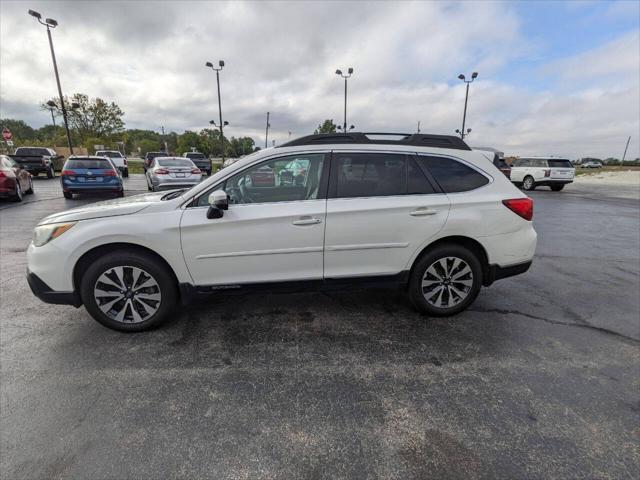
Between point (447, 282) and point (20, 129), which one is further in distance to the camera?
point (20, 129)

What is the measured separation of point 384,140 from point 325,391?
241 centimetres

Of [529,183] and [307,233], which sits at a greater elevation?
[307,233]

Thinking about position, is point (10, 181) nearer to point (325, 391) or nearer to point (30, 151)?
point (325, 391)

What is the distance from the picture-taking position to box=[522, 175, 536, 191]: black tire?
67.9ft

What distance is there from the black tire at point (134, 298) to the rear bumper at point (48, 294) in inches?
3.9

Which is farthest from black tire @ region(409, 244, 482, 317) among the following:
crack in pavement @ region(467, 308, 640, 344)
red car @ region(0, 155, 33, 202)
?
red car @ region(0, 155, 33, 202)

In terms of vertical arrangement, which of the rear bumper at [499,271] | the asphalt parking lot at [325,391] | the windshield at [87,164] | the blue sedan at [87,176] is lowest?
the asphalt parking lot at [325,391]

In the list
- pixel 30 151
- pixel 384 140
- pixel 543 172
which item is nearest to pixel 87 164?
pixel 384 140

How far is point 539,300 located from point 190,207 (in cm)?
408

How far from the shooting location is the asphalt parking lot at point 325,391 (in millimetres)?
1904

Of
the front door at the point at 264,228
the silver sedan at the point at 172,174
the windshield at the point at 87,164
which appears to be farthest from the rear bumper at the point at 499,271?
the windshield at the point at 87,164

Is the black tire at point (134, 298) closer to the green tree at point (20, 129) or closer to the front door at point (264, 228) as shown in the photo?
the front door at point (264, 228)

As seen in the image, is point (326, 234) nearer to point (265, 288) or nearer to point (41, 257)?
point (265, 288)

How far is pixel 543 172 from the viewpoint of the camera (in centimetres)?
1997
